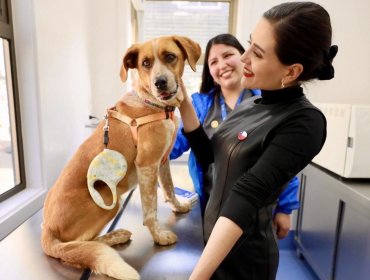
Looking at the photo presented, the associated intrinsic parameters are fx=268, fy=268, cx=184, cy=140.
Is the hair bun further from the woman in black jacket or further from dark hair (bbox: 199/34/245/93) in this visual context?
dark hair (bbox: 199/34/245/93)

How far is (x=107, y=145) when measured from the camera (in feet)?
2.95

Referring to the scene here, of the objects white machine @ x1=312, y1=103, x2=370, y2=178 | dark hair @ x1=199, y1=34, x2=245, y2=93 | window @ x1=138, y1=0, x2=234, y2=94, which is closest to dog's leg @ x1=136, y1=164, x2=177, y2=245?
dark hair @ x1=199, y1=34, x2=245, y2=93

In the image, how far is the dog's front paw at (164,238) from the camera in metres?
0.89

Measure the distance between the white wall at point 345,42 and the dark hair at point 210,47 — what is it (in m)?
0.99

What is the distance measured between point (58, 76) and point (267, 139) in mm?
1269

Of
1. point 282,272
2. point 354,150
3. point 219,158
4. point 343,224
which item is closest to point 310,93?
point 354,150

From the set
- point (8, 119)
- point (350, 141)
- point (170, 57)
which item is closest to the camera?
point (170, 57)

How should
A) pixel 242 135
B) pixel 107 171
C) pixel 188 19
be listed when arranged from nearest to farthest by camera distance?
pixel 242 135 → pixel 107 171 → pixel 188 19

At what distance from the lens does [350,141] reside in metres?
1.60

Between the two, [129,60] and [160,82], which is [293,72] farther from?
[129,60]

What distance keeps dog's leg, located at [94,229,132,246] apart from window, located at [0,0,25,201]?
0.59 meters

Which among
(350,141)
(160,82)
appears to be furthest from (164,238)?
(350,141)

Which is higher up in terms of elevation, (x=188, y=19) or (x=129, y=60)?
(x=188, y=19)

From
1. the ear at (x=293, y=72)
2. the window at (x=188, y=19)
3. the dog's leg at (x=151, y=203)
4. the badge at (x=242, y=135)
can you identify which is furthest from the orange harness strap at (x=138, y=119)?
the window at (x=188, y=19)
